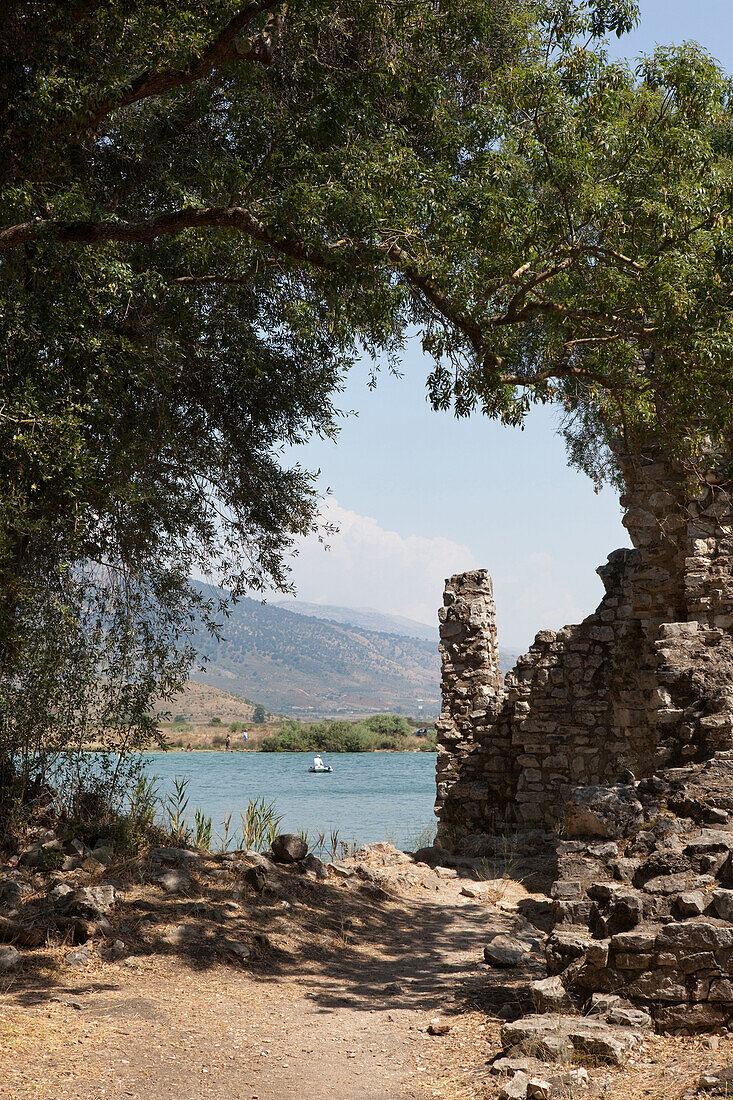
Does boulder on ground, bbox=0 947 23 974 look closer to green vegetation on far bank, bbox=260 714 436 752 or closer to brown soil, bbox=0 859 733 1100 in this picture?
brown soil, bbox=0 859 733 1100

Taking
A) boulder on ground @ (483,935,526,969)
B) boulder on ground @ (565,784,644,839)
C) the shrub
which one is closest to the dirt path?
boulder on ground @ (483,935,526,969)

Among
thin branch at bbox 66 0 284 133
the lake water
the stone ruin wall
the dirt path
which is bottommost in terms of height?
the lake water

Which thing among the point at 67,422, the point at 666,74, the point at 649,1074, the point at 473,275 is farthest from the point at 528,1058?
the point at 666,74

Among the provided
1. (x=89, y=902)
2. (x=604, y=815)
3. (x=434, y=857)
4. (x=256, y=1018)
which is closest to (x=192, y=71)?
(x=604, y=815)

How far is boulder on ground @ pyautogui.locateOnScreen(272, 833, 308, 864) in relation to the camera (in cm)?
992

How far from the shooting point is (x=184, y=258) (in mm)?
7930

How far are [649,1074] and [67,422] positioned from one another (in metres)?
5.04

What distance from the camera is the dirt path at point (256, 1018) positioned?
5000 mm

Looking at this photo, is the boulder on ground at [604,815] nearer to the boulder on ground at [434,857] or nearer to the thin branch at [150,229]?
the thin branch at [150,229]

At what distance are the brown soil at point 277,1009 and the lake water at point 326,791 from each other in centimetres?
215

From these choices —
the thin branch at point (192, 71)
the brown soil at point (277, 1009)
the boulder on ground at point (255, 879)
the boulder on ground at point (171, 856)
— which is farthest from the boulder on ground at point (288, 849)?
the thin branch at point (192, 71)

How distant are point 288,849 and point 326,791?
1488 centimetres

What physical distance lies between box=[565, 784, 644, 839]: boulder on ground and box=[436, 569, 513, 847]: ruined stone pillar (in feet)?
22.2

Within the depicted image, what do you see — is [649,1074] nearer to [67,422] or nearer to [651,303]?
[67,422]
